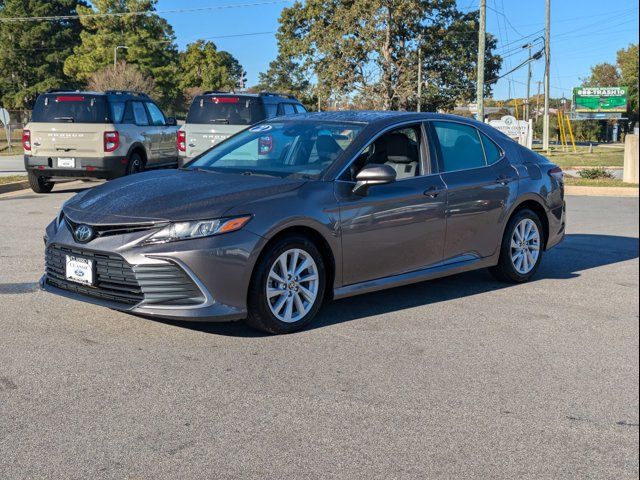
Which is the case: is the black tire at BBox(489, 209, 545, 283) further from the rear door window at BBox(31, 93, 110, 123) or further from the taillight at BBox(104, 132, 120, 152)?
the rear door window at BBox(31, 93, 110, 123)

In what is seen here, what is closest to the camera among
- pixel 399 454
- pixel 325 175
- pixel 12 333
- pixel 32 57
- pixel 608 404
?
pixel 399 454

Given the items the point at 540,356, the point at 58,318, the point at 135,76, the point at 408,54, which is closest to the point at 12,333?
the point at 58,318

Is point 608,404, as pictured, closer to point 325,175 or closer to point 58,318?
point 325,175

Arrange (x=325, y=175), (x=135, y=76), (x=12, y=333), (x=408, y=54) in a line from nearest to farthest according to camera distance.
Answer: (x=12, y=333) → (x=325, y=175) → (x=408, y=54) → (x=135, y=76)

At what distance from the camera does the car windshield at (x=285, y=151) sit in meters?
5.88

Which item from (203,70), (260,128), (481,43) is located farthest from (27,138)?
(203,70)

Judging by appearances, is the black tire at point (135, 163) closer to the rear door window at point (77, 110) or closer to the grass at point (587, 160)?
the rear door window at point (77, 110)

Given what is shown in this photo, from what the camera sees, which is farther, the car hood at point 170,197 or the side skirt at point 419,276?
the side skirt at point 419,276

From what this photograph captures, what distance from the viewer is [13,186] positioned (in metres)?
15.7

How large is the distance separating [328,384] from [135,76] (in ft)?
202

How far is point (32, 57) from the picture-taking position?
79312 millimetres

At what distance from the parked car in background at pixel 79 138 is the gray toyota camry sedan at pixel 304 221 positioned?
8008mm

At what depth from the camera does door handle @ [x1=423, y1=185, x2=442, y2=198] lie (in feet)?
20.0

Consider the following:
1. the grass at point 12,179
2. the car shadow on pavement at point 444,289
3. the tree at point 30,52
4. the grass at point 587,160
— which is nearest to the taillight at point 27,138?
the grass at point 12,179
